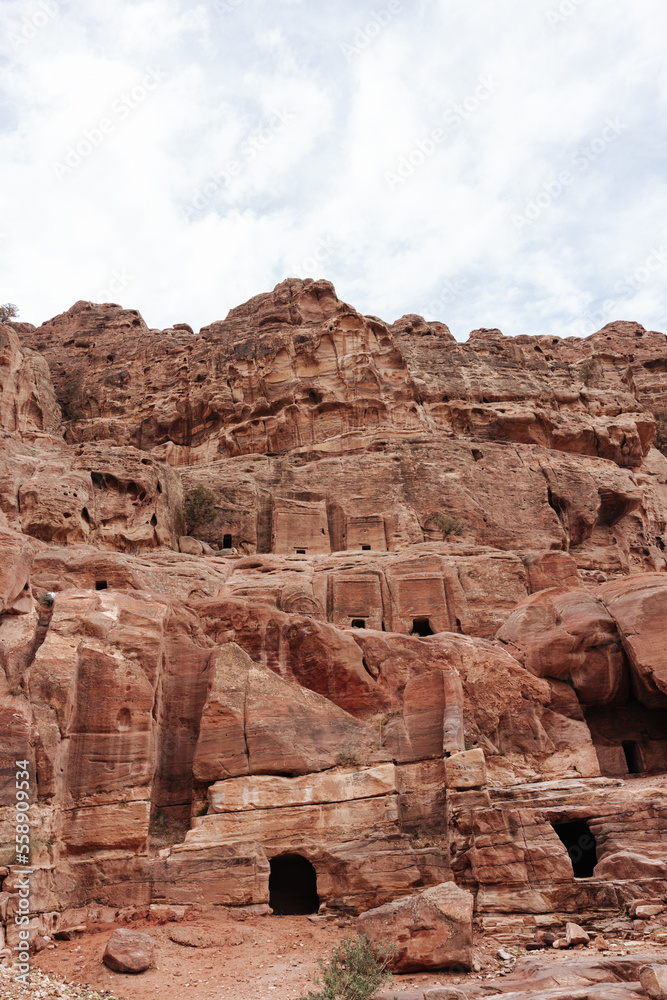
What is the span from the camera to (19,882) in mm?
15438

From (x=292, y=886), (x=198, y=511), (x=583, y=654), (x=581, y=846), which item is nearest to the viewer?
(x=581, y=846)

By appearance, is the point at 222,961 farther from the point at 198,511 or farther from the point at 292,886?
the point at 198,511

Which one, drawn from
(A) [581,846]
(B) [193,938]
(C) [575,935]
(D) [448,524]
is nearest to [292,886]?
(B) [193,938]

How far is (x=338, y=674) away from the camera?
2214cm

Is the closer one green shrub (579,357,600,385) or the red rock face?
the red rock face

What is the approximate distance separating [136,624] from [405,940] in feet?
32.9

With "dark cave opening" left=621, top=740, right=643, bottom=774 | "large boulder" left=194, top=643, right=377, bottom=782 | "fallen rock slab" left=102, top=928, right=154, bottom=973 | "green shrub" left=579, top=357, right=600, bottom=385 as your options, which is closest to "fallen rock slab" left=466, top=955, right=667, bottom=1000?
"fallen rock slab" left=102, top=928, right=154, bottom=973

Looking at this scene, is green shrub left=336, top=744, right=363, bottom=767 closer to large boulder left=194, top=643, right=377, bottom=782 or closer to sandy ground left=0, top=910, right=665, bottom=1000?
large boulder left=194, top=643, right=377, bottom=782

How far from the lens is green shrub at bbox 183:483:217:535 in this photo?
40812 millimetres

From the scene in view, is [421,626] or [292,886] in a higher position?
[421,626]

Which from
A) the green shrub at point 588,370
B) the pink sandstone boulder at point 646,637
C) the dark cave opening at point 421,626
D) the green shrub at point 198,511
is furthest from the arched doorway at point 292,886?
the green shrub at point 588,370

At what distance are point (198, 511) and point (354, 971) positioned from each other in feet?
97.4

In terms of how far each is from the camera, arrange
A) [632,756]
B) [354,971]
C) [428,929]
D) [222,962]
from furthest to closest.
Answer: [632,756] < [222,962] < [428,929] < [354,971]

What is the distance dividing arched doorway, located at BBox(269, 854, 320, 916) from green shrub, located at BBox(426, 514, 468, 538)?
71.0 ft
